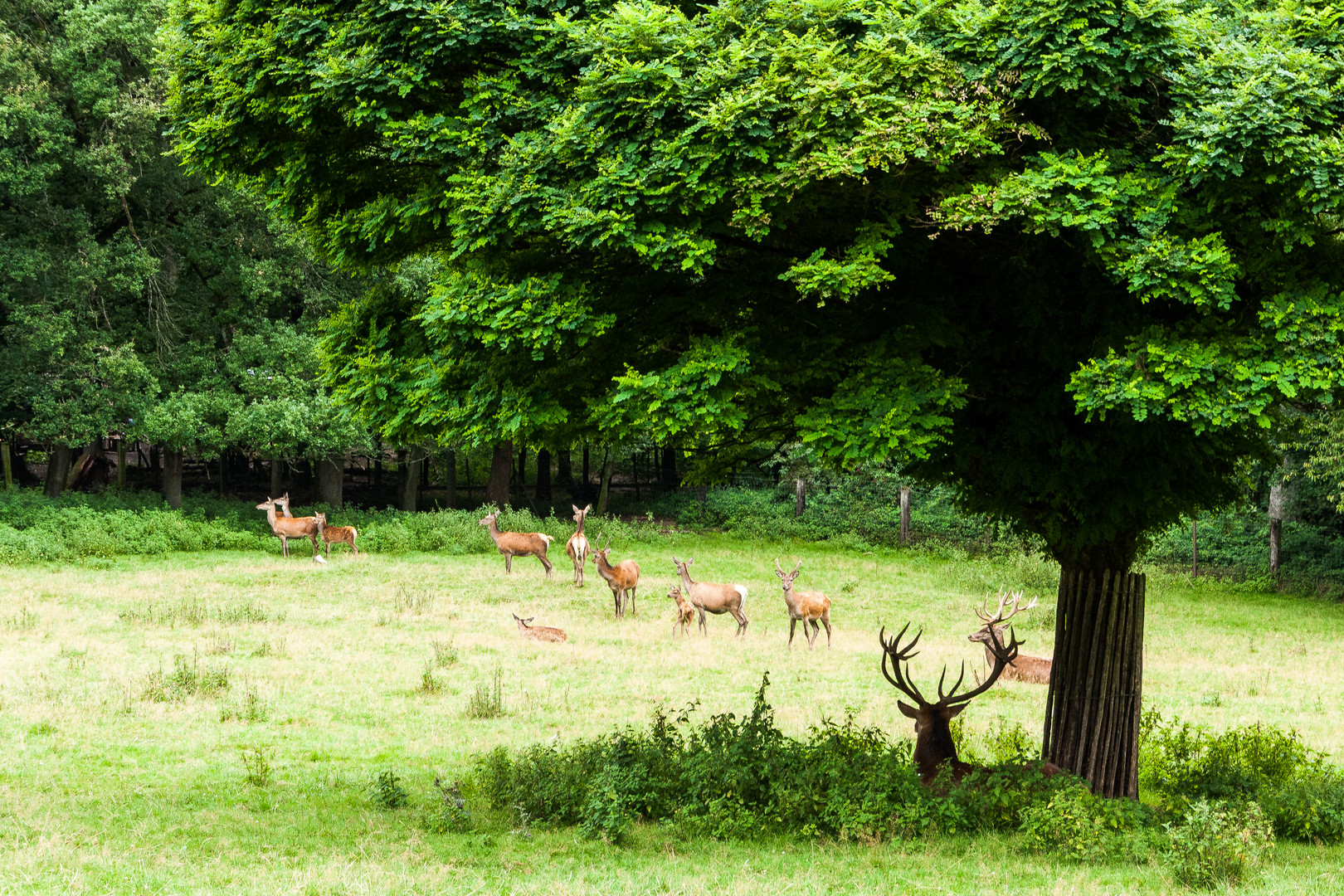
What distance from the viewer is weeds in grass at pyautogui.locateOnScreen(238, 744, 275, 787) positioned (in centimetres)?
1084

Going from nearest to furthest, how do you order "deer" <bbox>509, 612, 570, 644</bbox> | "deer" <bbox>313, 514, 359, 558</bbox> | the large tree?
the large tree
"deer" <bbox>509, 612, 570, 644</bbox>
"deer" <bbox>313, 514, 359, 558</bbox>

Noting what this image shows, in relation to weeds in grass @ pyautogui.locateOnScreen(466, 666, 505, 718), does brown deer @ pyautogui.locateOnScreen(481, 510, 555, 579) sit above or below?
above

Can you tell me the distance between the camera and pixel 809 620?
19.9m

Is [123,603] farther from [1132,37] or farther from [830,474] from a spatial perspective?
[830,474]

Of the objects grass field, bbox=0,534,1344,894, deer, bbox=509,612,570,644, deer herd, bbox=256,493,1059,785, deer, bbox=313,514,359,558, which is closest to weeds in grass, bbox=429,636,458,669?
grass field, bbox=0,534,1344,894

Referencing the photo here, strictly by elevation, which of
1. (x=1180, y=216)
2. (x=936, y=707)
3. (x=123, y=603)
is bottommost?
(x=123, y=603)

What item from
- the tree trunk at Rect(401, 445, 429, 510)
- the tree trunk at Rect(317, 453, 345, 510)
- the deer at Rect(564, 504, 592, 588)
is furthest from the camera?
the tree trunk at Rect(401, 445, 429, 510)

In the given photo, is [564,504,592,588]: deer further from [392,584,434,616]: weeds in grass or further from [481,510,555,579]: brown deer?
[392,584,434,616]: weeds in grass

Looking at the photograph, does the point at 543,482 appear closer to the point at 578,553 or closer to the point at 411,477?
the point at 411,477

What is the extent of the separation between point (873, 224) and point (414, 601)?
16.3 m

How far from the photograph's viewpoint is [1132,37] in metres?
7.48

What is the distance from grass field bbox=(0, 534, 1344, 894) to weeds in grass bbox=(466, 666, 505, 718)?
0.20 m

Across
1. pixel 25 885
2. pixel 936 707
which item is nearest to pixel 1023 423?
pixel 936 707

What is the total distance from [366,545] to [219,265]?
29.3ft
